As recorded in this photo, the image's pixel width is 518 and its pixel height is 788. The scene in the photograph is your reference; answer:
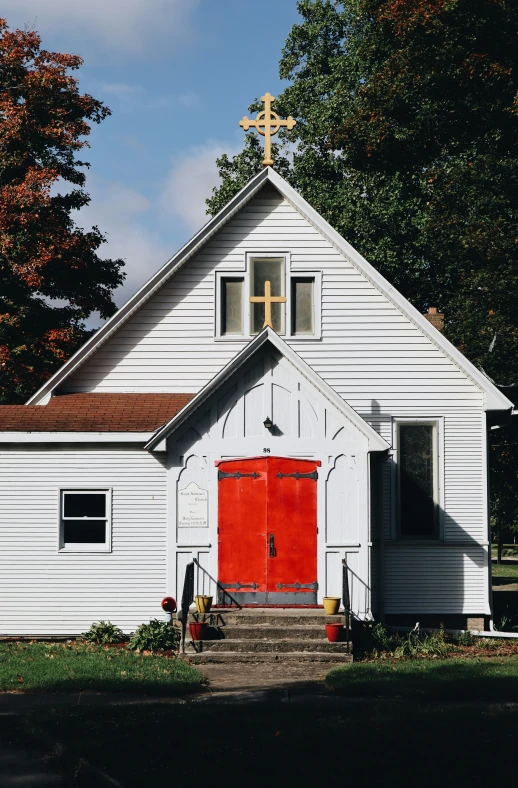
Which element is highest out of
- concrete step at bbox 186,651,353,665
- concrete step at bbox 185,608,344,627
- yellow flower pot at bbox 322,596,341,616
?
yellow flower pot at bbox 322,596,341,616

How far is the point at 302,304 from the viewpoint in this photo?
62.4ft

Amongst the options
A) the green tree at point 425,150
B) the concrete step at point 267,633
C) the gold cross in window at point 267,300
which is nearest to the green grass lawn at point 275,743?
the concrete step at point 267,633

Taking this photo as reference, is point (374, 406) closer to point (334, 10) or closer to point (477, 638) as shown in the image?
point (477, 638)

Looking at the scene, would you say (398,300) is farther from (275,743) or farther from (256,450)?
(275,743)

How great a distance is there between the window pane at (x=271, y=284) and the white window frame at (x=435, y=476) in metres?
3.00

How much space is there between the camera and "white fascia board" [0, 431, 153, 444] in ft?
56.1

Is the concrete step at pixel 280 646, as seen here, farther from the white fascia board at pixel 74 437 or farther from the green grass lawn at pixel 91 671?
the white fascia board at pixel 74 437

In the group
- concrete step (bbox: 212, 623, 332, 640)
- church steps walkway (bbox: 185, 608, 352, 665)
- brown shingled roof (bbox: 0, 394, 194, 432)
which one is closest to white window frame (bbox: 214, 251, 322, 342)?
brown shingled roof (bbox: 0, 394, 194, 432)

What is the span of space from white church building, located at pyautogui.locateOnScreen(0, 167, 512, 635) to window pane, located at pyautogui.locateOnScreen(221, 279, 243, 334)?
0.04 metres

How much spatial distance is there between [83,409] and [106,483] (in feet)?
5.07

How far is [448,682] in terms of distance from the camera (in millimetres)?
13000

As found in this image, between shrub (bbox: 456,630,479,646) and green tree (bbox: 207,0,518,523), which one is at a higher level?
green tree (bbox: 207,0,518,523)

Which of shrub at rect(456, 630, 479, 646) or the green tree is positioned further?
the green tree

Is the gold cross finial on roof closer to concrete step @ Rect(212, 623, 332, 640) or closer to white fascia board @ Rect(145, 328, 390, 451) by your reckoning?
white fascia board @ Rect(145, 328, 390, 451)
